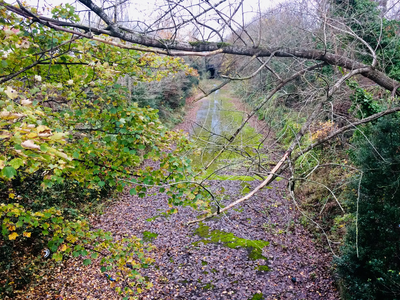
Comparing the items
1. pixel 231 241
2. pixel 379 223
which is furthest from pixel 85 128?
pixel 231 241

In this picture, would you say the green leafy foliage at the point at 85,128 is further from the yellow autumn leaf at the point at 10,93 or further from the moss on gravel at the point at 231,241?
the moss on gravel at the point at 231,241

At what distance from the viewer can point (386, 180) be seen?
4234mm

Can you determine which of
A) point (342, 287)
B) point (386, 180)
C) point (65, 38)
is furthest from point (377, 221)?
point (65, 38)

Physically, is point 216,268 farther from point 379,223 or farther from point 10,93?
point 10,93

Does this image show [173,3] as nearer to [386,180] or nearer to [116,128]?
[116,128]

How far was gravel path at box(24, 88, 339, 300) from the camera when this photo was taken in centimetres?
557

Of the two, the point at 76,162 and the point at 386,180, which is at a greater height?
the point at 76,162

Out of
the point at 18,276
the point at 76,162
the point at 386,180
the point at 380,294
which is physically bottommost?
the point at 380,294

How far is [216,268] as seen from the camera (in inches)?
251

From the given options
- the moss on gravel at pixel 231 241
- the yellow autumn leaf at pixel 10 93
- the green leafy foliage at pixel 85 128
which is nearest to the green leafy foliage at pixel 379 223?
the moss on gravel at pixel 231 241

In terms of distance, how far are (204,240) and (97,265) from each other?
3076mm

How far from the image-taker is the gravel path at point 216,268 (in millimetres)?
5566

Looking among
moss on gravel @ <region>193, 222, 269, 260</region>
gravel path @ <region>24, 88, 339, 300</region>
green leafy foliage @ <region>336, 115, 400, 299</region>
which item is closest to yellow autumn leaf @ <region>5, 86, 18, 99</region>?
gravel path @ <region>24, 88, 339, 300</region>

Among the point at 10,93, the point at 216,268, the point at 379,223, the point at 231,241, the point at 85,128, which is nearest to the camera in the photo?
the point at 10,93
